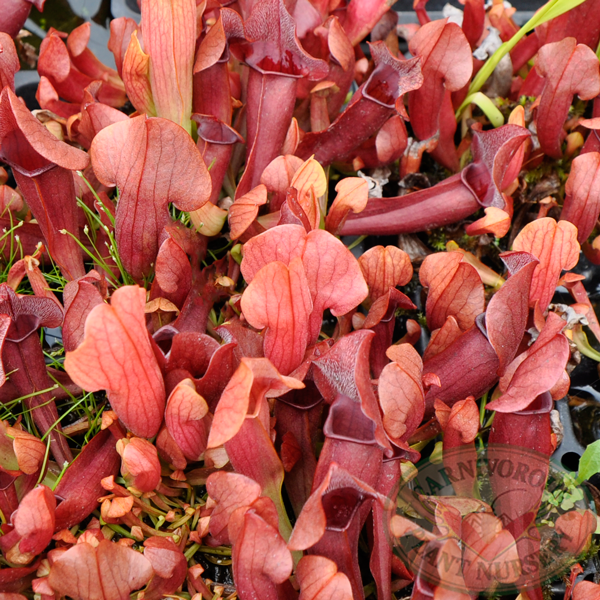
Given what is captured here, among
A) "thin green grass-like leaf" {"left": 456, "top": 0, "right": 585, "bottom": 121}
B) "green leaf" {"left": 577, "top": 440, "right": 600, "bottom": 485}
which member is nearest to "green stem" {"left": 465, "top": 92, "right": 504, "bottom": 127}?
"thin green grass-like leaf" {"left": 456, "top": 0, "right": 585, "bottom": 121}

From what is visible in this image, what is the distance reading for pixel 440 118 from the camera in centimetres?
133

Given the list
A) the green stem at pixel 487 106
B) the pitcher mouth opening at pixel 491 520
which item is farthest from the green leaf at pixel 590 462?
the green stem at pixel 487 106

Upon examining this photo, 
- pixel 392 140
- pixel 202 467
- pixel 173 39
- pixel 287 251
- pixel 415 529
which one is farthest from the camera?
pixel 392 140

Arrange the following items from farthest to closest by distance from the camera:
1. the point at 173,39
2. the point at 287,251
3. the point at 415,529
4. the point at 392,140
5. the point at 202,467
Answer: the point at 392,140 < the point at 173,39 < the point at 202,467 < the point at 287,251 < the point at 415,529

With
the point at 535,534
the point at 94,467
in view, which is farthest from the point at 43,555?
the point at 535,534

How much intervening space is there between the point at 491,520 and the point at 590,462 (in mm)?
281

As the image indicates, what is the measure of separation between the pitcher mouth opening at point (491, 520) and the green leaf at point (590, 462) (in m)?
0.04

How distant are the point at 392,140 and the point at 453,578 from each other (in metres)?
0.87

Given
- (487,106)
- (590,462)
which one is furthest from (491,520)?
(487,106)

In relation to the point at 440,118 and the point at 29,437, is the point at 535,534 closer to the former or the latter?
the point at 29,437

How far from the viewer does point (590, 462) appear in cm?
97

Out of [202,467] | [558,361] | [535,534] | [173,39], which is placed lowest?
[535,534]

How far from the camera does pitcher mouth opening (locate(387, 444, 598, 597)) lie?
77cm

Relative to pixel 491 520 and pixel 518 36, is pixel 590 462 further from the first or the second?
pixel 518 36
